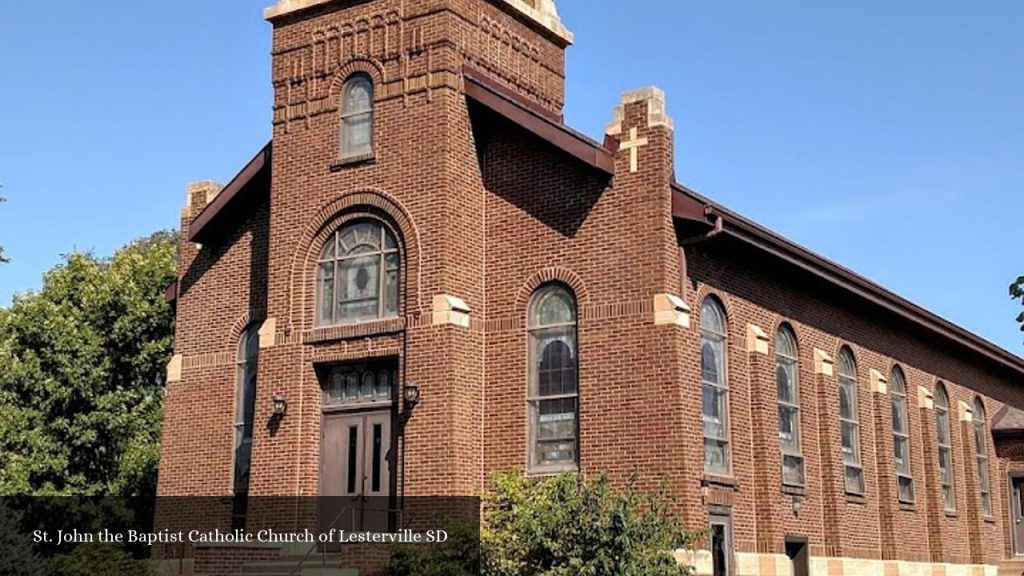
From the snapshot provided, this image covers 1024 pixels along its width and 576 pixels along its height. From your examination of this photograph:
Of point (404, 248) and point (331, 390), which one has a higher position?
point (404, 248)

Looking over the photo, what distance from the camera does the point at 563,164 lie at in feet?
72.5

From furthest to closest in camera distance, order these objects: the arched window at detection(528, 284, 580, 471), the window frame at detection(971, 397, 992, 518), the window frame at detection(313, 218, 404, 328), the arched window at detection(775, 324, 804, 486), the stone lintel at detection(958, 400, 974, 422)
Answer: the window frame at detection(971, 397, 992, 518), the stone lintel at detection(958, 400, 974, 422), the arched window at detection(775, 324, 804, 486), the window frame at detection(313, 218, 404, 328), the arched window at detection(528, 284, 580, 471)

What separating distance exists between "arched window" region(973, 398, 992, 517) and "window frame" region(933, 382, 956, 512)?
1710mm

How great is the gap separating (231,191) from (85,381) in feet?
32.2

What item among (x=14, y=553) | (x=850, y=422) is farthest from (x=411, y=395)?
(x=850, y=422)

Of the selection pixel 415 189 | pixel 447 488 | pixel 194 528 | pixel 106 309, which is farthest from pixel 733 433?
pixel 106 309

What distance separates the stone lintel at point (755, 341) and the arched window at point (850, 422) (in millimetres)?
3735

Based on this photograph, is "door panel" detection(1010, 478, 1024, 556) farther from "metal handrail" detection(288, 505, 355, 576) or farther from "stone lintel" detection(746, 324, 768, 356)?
"metal handrail" detection(288, 505, 355, 576)

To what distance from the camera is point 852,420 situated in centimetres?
2731

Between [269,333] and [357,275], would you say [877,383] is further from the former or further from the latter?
[269,333]

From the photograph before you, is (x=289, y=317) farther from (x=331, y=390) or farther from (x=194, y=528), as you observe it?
(x=194, y=528)

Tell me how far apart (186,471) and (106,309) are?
32.2 ft

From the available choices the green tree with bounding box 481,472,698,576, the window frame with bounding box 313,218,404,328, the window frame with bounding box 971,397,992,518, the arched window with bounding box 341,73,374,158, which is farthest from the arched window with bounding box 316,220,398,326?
the window frame with bounding box 971,397,992,518

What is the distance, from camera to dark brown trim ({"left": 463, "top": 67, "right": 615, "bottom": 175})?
21.3 m
